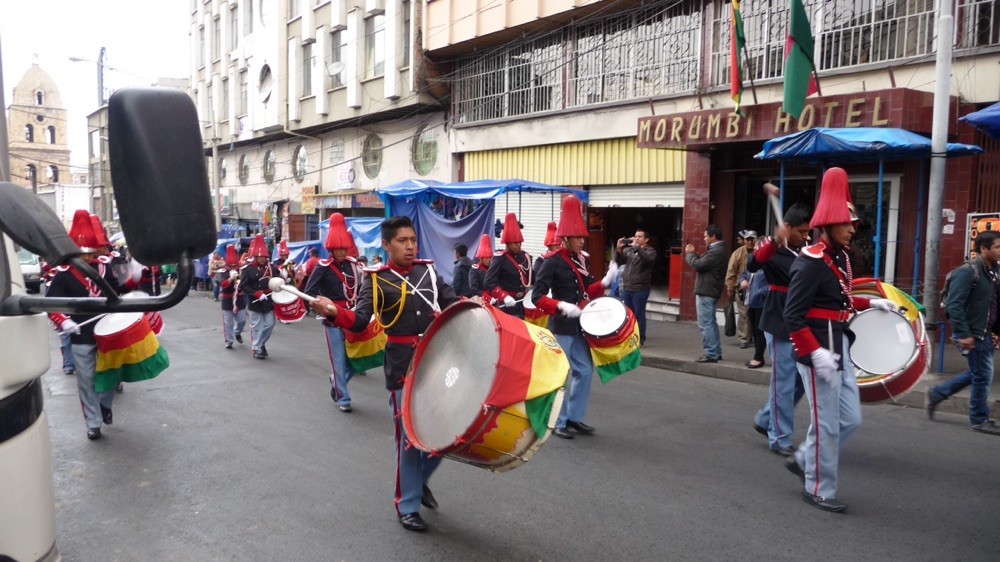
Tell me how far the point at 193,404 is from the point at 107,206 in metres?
46.1

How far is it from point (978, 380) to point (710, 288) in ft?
13.6

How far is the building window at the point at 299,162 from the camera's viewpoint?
28844 mm

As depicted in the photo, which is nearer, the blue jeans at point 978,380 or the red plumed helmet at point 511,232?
the blue jeans at point 978,380

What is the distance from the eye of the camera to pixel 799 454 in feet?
17.5

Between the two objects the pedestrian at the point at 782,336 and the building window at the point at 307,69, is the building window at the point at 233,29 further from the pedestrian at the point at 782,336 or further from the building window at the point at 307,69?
the pedestrian at the point at 782,336

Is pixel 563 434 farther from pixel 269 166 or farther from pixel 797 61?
pixel 269 166

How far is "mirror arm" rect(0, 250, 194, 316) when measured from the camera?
2141 millimetres

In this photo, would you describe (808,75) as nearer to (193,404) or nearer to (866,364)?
(866,364)

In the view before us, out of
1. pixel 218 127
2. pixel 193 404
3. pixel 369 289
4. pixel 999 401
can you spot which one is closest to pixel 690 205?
pixel 999 401

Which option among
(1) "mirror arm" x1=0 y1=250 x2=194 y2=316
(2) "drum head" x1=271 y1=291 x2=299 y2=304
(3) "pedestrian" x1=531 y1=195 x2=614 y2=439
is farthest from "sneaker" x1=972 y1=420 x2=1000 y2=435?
(2) "drum head" x1=271 y1=291 x2=299 y2=304

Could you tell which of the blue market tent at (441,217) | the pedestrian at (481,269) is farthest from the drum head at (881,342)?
the blue market tent at (441,217)

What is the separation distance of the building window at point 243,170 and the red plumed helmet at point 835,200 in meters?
31.5

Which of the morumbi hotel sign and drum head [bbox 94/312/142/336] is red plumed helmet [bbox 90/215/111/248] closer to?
drum head [bbox 94/312/142/336]

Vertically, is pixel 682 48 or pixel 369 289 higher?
pixel 682 48
